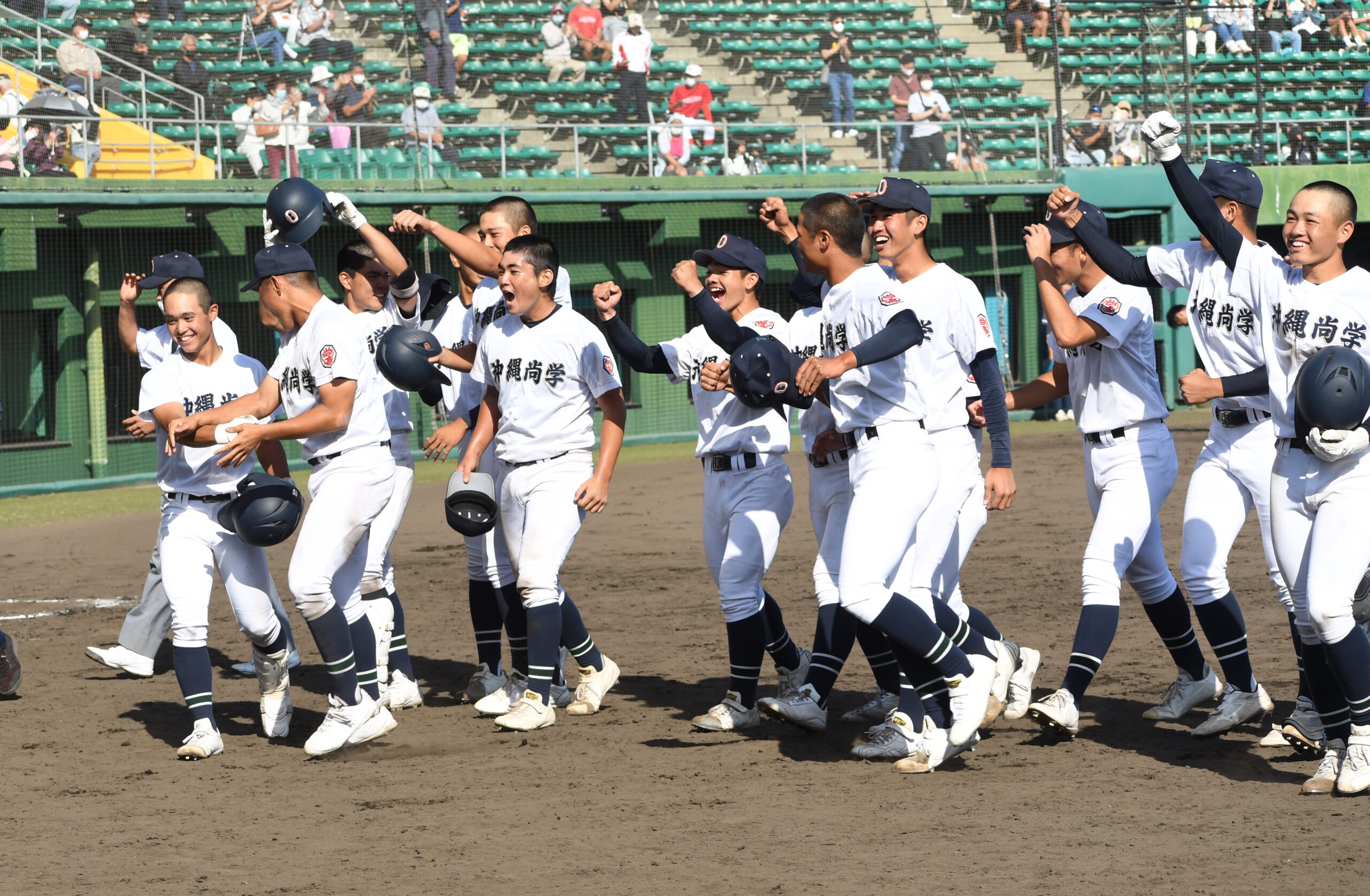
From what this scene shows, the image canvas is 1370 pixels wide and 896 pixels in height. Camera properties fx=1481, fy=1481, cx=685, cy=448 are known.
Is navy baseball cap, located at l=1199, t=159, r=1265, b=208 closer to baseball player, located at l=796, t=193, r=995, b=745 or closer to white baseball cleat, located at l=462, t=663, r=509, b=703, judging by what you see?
baseball player, located at l=796, t=193, r=995, b=745

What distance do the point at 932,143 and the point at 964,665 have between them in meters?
17.8

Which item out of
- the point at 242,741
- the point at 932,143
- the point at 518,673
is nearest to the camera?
the point at 242,741

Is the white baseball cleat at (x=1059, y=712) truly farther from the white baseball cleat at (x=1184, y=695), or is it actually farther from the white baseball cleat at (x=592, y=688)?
the white baseball cleat at (x=592, y=688)

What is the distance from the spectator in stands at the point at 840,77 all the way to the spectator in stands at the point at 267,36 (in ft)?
26.2

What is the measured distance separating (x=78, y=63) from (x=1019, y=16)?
14.9 metres

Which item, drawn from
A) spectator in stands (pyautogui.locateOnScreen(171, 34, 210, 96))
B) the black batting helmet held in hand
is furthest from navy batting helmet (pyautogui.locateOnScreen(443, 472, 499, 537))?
spectator in stands (pyautogui.locateOnScreen(171, 34, 210, 96))

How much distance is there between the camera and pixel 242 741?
21.9 feet

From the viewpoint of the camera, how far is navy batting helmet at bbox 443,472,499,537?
22.0ft

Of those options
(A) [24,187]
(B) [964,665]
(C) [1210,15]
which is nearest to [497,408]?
(B) [964,665]

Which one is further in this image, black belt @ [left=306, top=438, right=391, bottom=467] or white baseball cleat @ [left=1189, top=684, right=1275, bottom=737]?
black belt @ [left=306, top=438, right=391, bottom=467]

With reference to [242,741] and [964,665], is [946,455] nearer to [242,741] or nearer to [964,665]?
[964,665]

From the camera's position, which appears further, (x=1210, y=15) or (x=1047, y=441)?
(x=1210, y=15)

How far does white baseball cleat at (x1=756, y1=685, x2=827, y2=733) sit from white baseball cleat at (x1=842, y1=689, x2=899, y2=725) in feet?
0.75

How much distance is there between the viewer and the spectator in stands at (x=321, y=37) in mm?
20031
